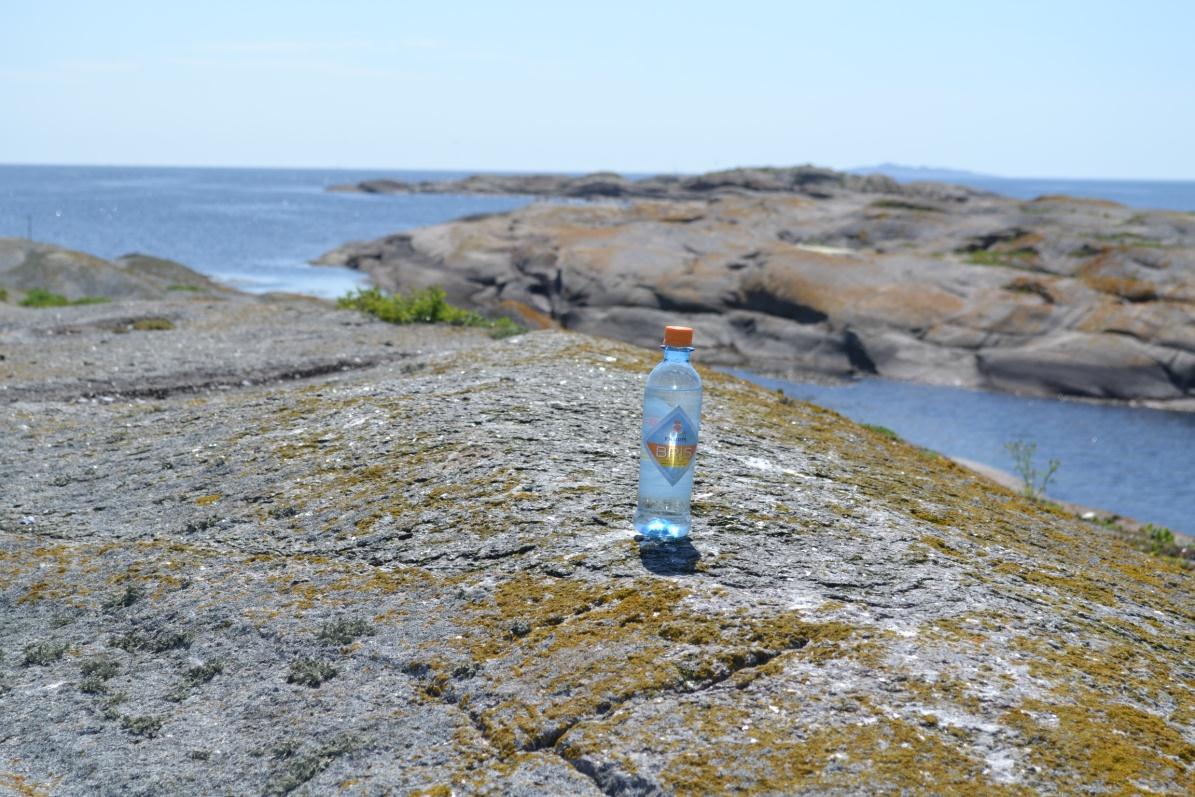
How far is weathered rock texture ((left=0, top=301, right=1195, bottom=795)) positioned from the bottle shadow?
3 centimetres

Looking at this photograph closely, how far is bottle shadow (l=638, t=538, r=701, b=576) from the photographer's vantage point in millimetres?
5511

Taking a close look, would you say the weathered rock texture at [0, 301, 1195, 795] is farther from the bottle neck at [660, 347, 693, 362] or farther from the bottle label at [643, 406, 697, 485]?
the bottle neck at [660, 347, 693, 362]

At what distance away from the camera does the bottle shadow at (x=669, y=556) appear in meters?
5.51

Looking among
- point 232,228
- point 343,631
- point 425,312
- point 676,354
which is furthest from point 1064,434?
point 232,228

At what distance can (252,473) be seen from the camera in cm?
741

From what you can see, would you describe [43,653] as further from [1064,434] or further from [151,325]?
[1064,434]

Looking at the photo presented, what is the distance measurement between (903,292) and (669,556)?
41.0 meters

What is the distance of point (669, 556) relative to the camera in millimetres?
5676

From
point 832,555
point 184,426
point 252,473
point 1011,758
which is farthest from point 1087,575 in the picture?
point 184,426

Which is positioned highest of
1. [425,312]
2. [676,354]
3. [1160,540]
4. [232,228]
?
[676,354]

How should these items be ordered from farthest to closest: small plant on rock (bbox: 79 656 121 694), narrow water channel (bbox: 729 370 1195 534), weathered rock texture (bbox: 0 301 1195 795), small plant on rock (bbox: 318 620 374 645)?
narrow water channel (bbox: 729 370 1195 534) → small plant on rock (bbox: 318 620 374 645) → small plant on rock (bbox: 79 656 121 694) → weathered rock texture (bbox: 0 301 1195 795)

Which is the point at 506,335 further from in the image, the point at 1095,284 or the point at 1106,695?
the point at 1095,284

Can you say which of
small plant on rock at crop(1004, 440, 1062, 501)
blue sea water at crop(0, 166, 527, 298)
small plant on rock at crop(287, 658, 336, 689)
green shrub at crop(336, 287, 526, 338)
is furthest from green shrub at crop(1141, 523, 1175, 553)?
blue sea water at crop(0, 166, 527, 298)

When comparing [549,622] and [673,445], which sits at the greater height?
[673,445]
